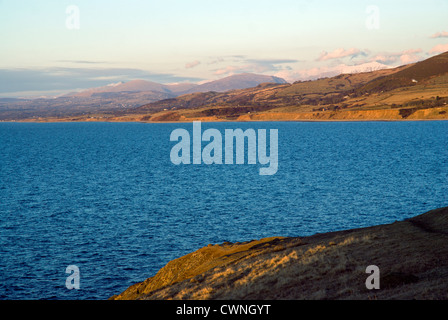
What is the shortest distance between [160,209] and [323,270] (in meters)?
37.4

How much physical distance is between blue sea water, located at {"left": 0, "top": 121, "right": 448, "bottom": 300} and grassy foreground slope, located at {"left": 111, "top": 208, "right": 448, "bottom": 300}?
856cm

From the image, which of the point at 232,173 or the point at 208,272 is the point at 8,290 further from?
the point at 232,173

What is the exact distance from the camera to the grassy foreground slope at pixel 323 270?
18.2 meters

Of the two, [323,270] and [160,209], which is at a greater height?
[323,270]

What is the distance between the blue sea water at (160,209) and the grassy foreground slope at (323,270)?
8.56m

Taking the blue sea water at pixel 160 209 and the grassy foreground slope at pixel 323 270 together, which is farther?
the blue sea water at pixel 160 209

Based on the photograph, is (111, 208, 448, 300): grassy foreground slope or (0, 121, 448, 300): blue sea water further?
(0, 121, 448, 300): blue sea water

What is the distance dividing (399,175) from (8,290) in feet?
221

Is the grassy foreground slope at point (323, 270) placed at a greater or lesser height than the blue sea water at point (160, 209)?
greater

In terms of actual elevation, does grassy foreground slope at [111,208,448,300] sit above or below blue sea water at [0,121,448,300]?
above

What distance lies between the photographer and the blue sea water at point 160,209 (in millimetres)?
36281

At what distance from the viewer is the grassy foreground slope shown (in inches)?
717

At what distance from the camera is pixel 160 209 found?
185 feet
